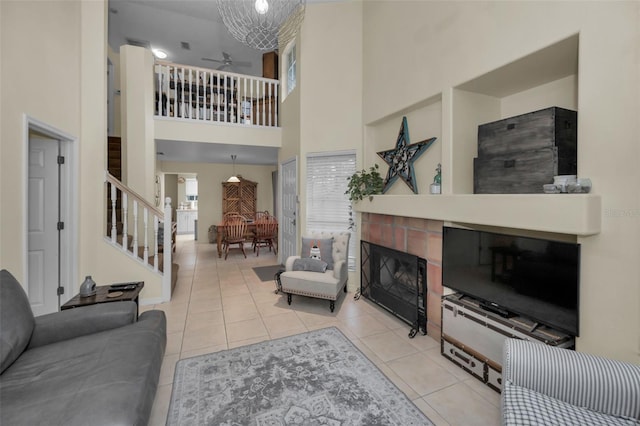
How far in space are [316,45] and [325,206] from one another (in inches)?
101

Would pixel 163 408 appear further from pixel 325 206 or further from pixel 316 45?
pixel 316 45

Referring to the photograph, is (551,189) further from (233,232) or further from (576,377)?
(233,232)

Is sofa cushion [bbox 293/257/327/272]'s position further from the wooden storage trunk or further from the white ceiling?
the white ceiling

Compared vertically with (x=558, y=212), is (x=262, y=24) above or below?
above

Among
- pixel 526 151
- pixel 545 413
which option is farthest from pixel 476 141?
pixel 545 413

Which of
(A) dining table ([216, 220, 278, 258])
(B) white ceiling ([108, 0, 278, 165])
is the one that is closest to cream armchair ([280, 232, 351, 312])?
(B) white ceiling ([108, 0, 278, 165])

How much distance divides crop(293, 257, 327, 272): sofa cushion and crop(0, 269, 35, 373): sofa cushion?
8.15 ft

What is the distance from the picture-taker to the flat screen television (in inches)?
70.7

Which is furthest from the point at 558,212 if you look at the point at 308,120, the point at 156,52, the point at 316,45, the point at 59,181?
the point at 156,52

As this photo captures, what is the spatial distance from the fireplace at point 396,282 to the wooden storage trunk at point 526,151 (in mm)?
1129

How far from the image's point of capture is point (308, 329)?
3020 millimetres

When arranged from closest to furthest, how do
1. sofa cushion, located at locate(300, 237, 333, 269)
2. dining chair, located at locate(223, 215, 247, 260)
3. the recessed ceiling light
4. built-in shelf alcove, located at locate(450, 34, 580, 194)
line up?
built-in shelf alcove, located at locate(450, 34, 580, 194) < sofa cushion, located at locate(300, 237, 333, 269) < dining chair, located at locate(223, 215, 247, 260) < the recessed ceiling light

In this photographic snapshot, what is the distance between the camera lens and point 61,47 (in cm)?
298

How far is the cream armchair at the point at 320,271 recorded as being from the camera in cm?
346
